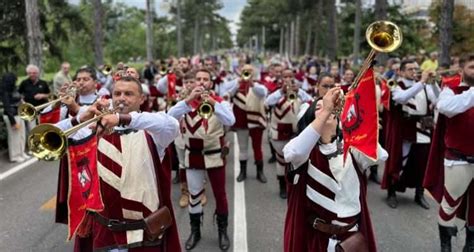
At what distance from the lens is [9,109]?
A: 10633 millimetres

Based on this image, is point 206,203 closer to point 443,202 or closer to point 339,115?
point 443,202

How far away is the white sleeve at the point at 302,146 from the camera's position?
318cm

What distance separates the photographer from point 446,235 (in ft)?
18.1

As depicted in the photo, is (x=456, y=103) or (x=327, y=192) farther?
(x=456, y=103)

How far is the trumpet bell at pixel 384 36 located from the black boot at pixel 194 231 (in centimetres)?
325

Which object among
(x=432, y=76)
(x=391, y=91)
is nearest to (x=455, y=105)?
(x=432, y=76)

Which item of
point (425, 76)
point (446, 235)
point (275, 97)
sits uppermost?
point (425, 76)

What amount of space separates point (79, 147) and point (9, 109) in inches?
321

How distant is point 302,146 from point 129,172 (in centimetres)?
114

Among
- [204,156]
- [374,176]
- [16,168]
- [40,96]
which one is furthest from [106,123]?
[40,96]

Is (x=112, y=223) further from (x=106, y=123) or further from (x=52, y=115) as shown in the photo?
(x=52, y=115)

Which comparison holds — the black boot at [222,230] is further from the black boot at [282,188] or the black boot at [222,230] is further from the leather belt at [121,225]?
the leather belt at [121,225]

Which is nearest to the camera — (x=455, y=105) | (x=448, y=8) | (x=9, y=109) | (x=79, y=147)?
(x=79, y=147)

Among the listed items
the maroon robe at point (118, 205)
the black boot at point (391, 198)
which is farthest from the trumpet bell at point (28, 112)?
the black boot at point (391, 198)
